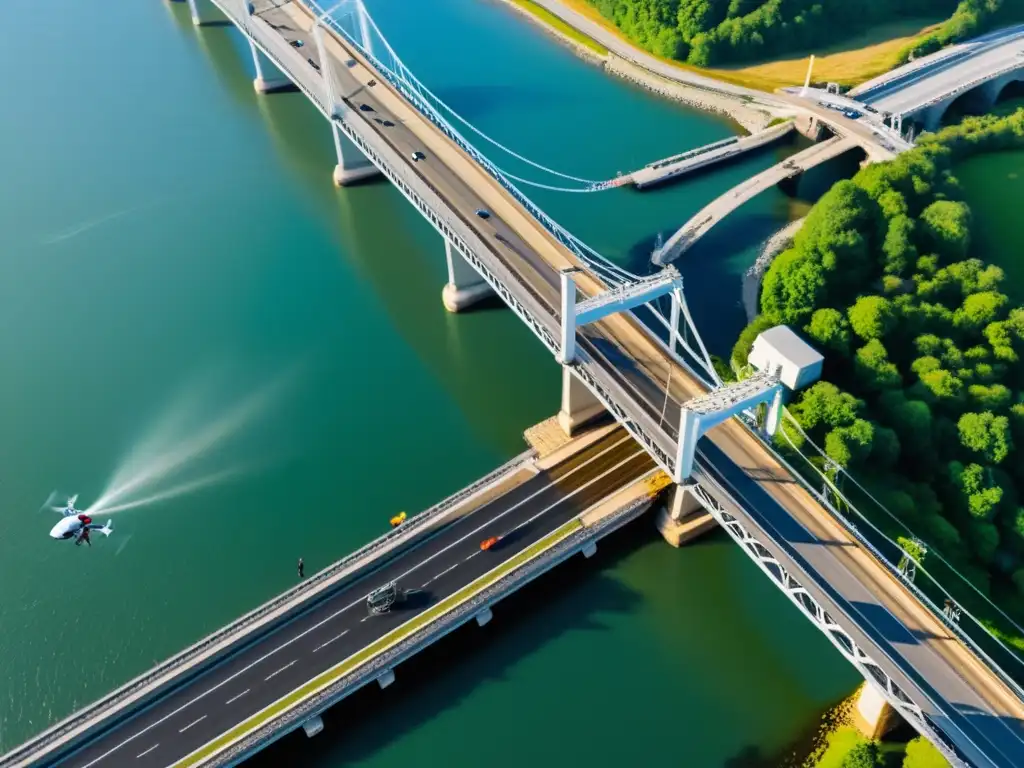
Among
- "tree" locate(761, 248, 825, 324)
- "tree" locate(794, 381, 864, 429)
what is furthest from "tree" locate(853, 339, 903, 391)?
"tree" locate(761, 248, 825, 324)

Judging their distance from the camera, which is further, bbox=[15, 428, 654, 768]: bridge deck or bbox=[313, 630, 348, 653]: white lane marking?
bbox=[313, 630, 348, 653]: white lane marking

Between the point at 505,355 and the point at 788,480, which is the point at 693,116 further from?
the point at 788,480

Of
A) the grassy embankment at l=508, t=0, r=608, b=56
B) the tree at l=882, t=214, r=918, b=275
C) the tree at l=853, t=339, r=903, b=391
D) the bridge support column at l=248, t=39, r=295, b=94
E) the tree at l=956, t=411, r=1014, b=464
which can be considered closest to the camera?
the tree at l=956, t=411, r=1014, b=464

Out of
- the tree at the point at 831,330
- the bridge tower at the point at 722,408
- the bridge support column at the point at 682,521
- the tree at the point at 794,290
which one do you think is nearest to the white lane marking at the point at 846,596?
the bridge tower at the point at 722,408

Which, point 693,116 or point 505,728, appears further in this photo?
point 693,116

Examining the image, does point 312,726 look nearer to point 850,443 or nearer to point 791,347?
point 850,443

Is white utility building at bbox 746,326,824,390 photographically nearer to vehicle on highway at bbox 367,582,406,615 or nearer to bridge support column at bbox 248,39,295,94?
vehicle on highway at bbox 367,582,406,615

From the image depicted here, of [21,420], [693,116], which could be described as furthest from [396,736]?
[693,116]
